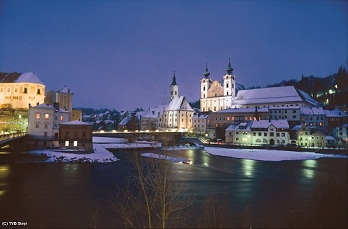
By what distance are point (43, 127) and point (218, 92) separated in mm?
68118

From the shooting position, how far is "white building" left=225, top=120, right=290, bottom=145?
5659 centimetres

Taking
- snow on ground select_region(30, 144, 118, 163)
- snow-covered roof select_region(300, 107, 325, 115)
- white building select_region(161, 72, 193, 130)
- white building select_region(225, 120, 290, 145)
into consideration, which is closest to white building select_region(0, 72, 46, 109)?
snow on ground select_region(30, 144, 118, 163)

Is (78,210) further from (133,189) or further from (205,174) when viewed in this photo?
(205,174)

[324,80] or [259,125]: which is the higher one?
[324,80]

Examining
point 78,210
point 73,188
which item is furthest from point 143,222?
point 73,188

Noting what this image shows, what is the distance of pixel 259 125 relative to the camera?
59500 mm

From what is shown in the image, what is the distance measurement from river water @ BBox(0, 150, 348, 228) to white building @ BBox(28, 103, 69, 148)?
8110 millimetres

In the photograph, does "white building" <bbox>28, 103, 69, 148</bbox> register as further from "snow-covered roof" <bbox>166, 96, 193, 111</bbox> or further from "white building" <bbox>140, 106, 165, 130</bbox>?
"white building" <bbox>140, 106, 165, 130</bbox>

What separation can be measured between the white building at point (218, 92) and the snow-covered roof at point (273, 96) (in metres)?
3.83

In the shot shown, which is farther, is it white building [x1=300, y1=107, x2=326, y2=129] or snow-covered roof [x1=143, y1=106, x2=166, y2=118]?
snow-covered roof [x1=143, y1=106, x2=166, y2=118]

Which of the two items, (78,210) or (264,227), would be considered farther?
(78,210)

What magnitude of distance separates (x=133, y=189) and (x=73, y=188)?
5050 mm

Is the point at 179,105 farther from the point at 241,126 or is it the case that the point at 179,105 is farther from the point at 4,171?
the point at 4,171

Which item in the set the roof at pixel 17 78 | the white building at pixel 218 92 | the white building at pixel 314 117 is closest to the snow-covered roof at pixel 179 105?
the white building at pixel 218 92
